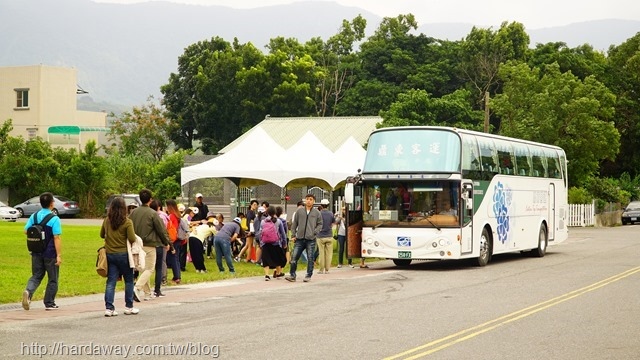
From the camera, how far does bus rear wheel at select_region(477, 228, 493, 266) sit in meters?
26.9

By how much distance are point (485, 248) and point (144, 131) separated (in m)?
69.8

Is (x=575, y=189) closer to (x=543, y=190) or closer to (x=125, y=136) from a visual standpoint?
(x=543, y=190)

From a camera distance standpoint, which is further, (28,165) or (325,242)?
(28,165)

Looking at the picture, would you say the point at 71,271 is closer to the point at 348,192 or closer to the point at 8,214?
the point at 348,192

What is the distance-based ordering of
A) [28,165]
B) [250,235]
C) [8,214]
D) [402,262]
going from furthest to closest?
[28,165]
[8,214]
[402,262]
[250,235]

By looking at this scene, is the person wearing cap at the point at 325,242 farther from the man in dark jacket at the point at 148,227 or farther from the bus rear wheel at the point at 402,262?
the man in dark jacket at the point at 148,227

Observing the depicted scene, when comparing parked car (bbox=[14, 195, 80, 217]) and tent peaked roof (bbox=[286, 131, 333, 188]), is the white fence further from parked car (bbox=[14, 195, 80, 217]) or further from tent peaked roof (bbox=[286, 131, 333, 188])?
tent peaked roof (bbox=[286, 131, 333, 188])

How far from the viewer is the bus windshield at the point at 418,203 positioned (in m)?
24.9

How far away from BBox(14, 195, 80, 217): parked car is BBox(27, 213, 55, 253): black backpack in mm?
42242

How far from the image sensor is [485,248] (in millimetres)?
27234

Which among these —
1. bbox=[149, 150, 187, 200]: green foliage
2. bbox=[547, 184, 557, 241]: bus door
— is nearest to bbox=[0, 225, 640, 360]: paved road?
bbox=[547, 184, 557, 241]: bus door

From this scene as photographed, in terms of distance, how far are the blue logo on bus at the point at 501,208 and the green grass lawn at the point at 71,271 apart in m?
4.33

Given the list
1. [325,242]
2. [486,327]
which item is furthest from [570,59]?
[486,327]

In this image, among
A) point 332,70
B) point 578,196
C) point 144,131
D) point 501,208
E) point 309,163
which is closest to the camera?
point 501,208
